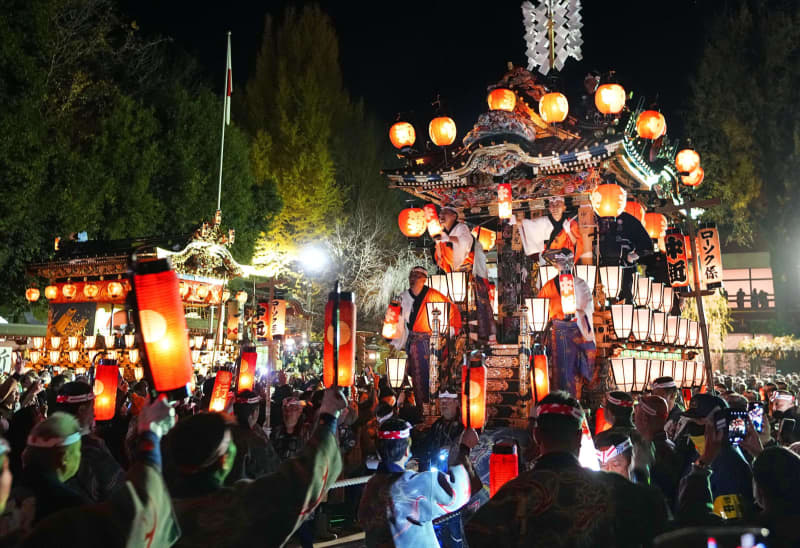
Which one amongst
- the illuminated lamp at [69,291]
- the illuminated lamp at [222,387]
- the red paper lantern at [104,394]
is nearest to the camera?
the red paper lantern at [104,394]

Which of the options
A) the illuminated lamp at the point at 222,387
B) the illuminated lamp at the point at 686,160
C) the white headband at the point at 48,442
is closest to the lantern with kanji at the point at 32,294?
the illuminated lamp at the point at 222,387

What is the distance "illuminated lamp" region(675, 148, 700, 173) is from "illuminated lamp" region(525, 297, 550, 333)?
6.62 metres

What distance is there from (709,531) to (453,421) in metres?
4.80

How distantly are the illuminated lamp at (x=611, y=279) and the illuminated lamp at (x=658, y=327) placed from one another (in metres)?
1.39

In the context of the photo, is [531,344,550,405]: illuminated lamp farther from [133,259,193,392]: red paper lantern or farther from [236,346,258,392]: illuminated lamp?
[133,259,193,392]: red paper lantern

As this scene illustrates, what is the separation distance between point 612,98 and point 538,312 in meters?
4.86

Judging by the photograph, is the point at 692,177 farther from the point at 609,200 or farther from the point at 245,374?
the point at 245,374

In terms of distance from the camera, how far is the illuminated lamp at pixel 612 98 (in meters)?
12.6

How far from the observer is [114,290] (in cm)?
2200

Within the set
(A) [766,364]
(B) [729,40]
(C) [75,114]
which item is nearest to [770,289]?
(A) [766,364]

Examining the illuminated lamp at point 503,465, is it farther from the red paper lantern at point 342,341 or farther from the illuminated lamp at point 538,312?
the illuminated lamp at point 538,312

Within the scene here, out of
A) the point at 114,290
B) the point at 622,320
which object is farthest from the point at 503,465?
the point at 114,290

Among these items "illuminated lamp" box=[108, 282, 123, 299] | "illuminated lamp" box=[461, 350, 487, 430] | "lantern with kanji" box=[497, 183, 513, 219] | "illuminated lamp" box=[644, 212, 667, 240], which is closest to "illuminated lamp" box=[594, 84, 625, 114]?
"lantern with kanji" box=[497, 183, 513, 219]

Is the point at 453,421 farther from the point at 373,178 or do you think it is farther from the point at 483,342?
the point at 373,178
